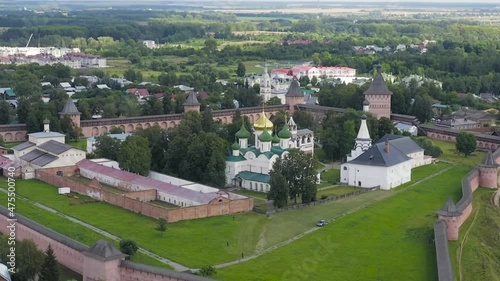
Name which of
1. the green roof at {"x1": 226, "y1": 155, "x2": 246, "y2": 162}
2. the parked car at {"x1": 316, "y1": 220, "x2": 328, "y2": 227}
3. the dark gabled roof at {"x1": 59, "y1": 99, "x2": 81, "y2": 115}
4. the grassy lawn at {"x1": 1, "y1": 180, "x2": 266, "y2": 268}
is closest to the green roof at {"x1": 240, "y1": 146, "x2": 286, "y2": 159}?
the green roof at {"x1": 226, "y1": 155, "x2": 246, "y2": 162}

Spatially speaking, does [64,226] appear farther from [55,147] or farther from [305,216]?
[55,147]

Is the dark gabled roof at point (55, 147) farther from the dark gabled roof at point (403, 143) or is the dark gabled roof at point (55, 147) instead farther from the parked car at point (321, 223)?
the dark gabled roof at point (403, 143)

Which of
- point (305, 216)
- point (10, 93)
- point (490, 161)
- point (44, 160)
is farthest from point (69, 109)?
point (490, 161)

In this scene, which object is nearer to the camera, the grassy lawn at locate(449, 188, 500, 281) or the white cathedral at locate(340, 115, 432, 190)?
the grassy lawn at locate(449, 188, 500, 281)

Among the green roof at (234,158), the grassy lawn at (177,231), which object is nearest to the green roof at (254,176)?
the green roof at (234,158)

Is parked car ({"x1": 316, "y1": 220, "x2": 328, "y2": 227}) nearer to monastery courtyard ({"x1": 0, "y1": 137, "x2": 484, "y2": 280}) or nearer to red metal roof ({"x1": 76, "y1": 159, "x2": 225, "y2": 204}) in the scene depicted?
monastery courtyard ({"x1": 0, "y1": 137, "x2": 484, "y2": 280})

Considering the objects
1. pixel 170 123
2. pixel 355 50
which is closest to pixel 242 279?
pixel 170 123
